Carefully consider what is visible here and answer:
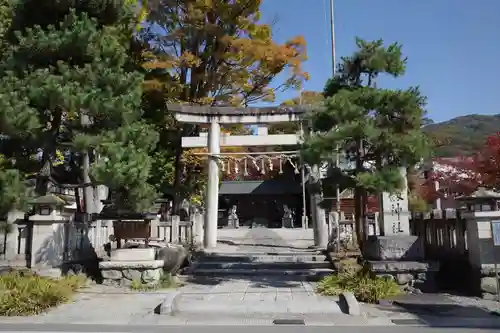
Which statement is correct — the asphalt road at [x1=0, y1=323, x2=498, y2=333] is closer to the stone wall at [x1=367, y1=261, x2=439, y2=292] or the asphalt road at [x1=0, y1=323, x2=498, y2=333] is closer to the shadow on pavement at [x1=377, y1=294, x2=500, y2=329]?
the shadow on pavement at [x1=377, y1=294, x2=500, y2=329]

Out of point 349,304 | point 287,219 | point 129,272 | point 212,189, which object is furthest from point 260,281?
point 287,219

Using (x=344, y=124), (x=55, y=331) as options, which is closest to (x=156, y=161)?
(x=344, y=124)

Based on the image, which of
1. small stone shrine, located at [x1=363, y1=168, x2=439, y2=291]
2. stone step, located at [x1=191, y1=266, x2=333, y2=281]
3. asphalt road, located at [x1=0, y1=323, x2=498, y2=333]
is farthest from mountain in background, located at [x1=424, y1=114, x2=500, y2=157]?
asphalt road, located at [x1=0, y1=323, x2=498, y2=333]

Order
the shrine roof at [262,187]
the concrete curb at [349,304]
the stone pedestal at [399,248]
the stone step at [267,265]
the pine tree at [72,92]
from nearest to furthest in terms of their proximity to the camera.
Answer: the concrete curb at [349,304] < the pine tree at [72,92] < the stone pedestal at [399,248] < the stone step at [267,265] < the shrine roof at [262,187]

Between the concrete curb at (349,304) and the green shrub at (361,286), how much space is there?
1.18 feet

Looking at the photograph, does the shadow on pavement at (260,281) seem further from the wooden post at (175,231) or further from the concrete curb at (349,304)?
the wooden post at (175,231)

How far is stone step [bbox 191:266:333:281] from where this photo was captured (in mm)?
13625

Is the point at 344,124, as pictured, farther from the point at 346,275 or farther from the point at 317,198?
the point at 317,198

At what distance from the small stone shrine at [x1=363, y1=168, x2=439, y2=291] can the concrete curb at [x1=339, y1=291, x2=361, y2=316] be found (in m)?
1.49

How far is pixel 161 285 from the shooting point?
40.3 ft

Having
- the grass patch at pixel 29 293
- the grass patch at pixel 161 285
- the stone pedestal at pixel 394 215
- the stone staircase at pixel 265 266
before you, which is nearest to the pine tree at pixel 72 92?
the grass patch at pixel 161 285

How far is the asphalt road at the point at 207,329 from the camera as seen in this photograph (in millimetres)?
7539

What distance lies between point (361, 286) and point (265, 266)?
4.77 metres

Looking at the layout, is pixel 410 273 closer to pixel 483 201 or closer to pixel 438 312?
pixel 438 312
